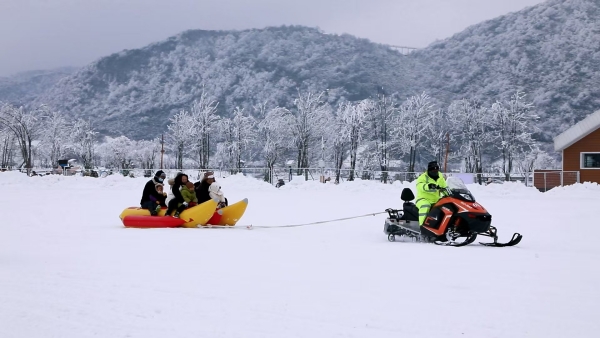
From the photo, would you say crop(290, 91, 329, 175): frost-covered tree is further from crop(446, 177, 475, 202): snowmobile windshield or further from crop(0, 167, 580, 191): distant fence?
crop(446, 177, 475, 202): snowmobile windshield

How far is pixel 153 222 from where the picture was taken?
44.7 ft

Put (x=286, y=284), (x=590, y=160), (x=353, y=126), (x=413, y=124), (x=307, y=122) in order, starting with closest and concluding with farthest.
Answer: (x=286, y=284)
(x=590, y=160)
(x=413, y=124)
(x=353, y=126)
(x=307, y=122)

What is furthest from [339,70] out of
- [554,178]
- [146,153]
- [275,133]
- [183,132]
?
[554,178]

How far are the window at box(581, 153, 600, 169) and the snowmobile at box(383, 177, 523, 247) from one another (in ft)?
97.0

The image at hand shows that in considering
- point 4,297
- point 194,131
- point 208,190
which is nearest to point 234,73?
point 194,131

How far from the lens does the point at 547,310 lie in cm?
547

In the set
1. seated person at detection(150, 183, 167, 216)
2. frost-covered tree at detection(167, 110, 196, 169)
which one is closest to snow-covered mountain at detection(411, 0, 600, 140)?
frost-covered tree at detection(167, 110, 196, 169)

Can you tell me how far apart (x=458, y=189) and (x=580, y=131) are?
2984 centimetres

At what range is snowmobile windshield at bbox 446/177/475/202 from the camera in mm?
10852

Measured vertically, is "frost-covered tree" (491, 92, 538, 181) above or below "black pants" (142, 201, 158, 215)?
above

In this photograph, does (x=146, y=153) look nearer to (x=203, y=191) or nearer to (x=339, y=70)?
(x=339, y=70)

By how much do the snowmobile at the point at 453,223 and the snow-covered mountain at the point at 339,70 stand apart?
8476cm

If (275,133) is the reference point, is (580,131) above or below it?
below

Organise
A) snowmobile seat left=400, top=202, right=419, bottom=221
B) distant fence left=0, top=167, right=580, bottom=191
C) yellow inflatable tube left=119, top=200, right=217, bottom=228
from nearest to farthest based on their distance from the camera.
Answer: snowmobile seat left=400, top=202, right=419, bottom=221 < yellow inflatable tube left=119, top=200, right=217, bottom=228 < distant fence left=0, top=167, right=580, bottom=191
